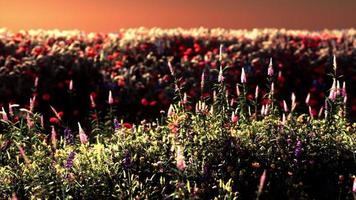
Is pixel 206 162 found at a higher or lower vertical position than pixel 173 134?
lower

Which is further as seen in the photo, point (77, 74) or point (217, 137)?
point (77, 74)

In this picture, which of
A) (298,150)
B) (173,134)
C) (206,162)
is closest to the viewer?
(298,150)

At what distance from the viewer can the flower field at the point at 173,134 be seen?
6.38 metres

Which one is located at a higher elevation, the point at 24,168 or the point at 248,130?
the point at 248,130

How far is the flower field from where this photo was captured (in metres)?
6.38

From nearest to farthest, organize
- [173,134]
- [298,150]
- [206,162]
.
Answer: [298,150], [206,162], [173,134]

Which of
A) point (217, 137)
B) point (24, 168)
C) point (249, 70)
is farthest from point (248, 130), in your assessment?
point (249, 70)

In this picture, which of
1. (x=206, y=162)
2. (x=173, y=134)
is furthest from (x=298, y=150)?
(x=173, y=134)

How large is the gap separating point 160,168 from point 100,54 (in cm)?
828

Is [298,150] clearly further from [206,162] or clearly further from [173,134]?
[173,134]

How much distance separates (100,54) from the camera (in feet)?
48.2

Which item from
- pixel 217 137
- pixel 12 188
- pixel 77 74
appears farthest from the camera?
pixel 77 74

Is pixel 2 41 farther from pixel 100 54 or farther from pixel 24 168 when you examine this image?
pixel 24 168

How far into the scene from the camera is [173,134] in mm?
6984
